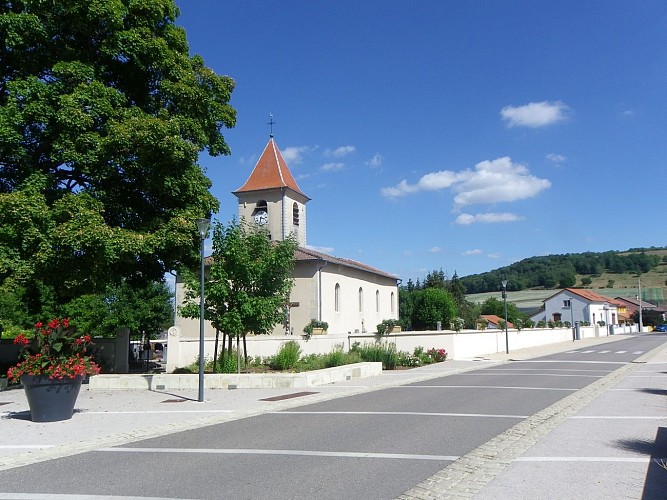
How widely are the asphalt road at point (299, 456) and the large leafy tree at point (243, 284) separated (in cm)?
522

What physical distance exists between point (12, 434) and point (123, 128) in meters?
9.00

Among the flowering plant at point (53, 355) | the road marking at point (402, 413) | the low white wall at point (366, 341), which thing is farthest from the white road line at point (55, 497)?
the low white wall at point (366, 341)

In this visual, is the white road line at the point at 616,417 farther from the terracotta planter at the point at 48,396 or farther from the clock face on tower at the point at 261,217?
the clock face on tower at the point at 261,217

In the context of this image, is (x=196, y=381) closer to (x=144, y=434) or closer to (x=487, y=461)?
(x=144, y=434)

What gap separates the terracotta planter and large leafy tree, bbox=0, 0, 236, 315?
511 centimetres

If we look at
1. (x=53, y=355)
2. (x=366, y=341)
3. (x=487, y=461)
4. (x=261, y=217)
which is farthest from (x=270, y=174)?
(x=487, y=461)

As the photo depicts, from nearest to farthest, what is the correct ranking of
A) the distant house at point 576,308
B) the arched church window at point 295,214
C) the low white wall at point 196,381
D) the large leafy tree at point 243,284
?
the low white wall at point 196,381
the large leafy tree at point 243,284
the arched church window at point 295,214
the distant house at point 576,308

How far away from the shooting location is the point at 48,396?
11.6 metres

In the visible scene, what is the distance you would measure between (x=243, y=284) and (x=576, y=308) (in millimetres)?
86694

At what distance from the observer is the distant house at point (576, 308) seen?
93250 mm

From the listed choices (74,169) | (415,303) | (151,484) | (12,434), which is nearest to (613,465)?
(151,484)

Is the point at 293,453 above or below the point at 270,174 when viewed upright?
below

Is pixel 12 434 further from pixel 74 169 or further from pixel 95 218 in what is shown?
pixel 74 169

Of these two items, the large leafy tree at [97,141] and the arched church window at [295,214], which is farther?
the arched church window at [295,214]
